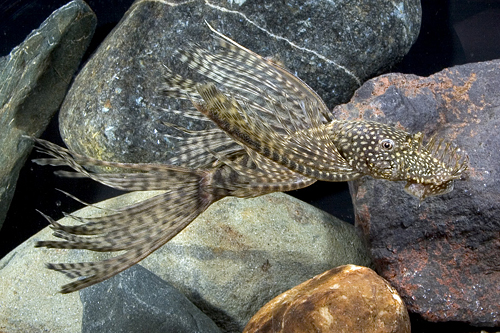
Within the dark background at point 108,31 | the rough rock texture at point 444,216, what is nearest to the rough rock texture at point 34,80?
the dark background at point 108,31

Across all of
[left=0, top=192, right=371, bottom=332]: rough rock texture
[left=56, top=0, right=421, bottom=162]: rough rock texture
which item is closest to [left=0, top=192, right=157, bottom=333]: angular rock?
[left=0, top=192, right=371, bottom=332]: rough rock texture

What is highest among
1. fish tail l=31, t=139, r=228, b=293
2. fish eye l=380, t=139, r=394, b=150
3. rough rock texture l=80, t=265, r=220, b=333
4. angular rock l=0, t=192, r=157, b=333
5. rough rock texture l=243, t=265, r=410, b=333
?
fish eye l=380, t=139, r=394, b=150

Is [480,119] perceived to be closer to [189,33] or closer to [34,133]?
[189,33]

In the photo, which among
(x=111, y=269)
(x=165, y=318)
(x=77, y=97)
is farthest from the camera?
(x=77, y=97)

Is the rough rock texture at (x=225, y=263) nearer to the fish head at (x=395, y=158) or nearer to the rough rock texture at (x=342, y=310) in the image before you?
the rough rock texture at (x=342, y=310)

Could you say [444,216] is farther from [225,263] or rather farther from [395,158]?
[225,263]

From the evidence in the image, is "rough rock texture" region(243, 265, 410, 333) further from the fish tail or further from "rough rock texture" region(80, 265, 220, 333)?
the fish tail

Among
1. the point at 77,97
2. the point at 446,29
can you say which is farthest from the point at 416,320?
the point at 77,97
